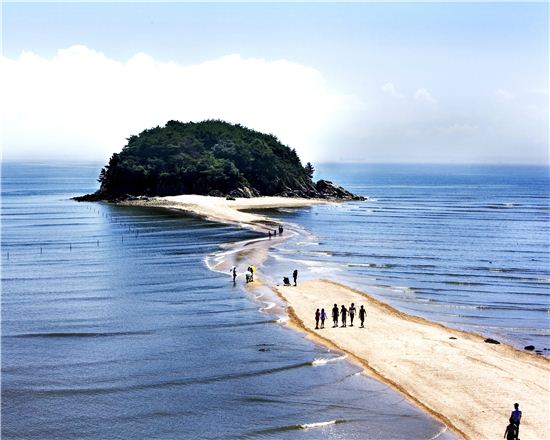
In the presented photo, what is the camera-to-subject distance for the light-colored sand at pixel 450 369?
91.8 ft

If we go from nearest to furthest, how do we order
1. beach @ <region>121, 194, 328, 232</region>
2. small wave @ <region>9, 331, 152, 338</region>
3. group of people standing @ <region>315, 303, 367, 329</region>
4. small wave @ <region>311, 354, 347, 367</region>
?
small wave @ <region>311, 354, 347, 367</region>, small wave @ <region>9, 331, 152, 338</region>, group of people standing @ <region>315, 303, 367, 329</region>, beach @ <region>121, 194, 328, 232</region>

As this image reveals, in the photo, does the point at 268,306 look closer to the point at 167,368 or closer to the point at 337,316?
the point at 337,316

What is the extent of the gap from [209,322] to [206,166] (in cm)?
10791

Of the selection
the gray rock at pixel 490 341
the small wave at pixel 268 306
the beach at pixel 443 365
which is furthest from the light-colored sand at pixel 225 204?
the gray rock at pixel 490 341

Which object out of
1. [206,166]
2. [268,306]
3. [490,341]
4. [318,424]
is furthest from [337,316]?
[206,166]

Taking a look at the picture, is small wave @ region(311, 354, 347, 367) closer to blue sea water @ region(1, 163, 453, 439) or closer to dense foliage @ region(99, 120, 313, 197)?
blue sea water @ region(1, 163, 453, 439)

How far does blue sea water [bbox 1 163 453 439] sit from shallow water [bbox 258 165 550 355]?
457 inches

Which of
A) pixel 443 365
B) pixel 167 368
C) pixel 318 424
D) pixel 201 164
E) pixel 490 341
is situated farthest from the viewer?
pixel 201 164

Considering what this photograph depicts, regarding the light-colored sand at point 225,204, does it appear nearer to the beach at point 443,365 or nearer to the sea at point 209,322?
the sea at point 209,322

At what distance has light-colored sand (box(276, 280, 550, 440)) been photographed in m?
28.0

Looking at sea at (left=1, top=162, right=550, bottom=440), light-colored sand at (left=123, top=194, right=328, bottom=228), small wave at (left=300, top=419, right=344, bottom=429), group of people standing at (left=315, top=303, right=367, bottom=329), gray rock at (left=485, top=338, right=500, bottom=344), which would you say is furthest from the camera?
light-colored sand at (left=123, top=194, right=328, bottom=228)

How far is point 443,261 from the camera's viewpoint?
7175 cm

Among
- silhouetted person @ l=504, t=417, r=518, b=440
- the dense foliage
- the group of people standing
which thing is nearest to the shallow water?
the group of people standing

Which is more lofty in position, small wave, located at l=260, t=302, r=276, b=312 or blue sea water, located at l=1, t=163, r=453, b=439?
small wave, located at l=260, t=302, r=276, b=312
